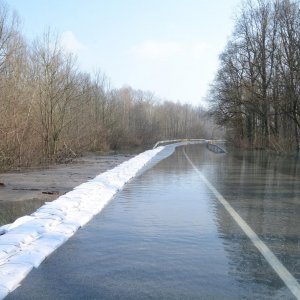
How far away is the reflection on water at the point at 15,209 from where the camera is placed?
10172mm

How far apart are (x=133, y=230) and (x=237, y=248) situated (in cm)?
204

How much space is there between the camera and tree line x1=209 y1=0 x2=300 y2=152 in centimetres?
4931

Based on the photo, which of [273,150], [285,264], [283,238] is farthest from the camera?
[273,150]

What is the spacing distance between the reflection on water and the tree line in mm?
34620

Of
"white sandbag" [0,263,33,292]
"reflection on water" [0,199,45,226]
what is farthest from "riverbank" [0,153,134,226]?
"white sandbag" [0,263,33,292]

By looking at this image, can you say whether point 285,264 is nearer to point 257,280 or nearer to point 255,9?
point 257,280

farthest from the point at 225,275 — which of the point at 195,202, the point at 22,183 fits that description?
the point at 22,183

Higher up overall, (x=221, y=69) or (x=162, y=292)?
(x=221, y=69)

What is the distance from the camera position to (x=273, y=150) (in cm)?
4750

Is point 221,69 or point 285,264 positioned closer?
point 285,264

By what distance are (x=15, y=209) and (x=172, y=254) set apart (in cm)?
553

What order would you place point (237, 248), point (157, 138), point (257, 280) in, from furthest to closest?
point (157, 138) < point (237, 248) < point (257, 280)

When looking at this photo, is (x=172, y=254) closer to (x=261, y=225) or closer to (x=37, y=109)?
(x=261, y=225)

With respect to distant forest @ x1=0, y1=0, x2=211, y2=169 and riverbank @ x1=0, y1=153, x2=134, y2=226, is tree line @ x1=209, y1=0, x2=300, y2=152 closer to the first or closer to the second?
distant forest @ x1=0, y1=0, x2=211, y2=169
